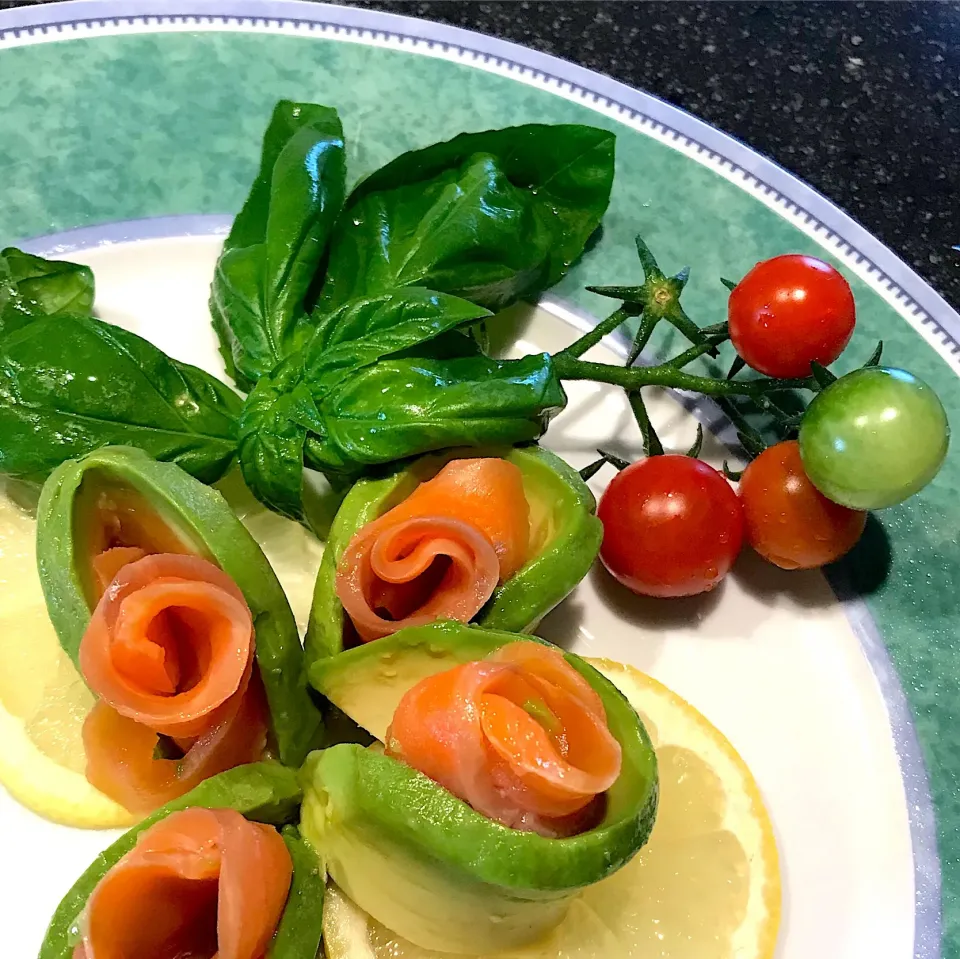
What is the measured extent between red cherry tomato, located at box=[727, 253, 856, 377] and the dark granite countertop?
25.4 inches

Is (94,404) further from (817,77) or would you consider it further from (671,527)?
(817,77)

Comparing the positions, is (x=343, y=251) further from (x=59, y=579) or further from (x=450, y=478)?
(x=59, y=579)

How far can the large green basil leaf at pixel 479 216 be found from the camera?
1353mm

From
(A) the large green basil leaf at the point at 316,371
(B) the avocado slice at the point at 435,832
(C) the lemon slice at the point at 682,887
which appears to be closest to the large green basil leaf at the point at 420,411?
(A) the large green basil leaf at the point at 316,371

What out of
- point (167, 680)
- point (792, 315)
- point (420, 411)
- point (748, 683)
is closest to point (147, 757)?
point (167, 680)

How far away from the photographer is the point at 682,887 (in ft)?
3.69

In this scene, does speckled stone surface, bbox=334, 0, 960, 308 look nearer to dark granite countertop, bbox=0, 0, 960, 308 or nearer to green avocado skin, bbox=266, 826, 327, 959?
dark granite countertop, bbox=0, 0, 960, 308

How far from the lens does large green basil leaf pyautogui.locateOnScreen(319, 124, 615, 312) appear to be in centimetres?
135

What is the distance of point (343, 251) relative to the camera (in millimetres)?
1405

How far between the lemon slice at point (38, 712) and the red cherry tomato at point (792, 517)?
0.87 m

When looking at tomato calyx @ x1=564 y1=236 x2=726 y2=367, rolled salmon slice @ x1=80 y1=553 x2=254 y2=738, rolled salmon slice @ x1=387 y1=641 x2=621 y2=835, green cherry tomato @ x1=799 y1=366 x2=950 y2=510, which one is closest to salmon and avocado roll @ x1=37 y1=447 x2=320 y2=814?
rolled salmon slice @ x1=80 y1=553 x2=254 y2=738

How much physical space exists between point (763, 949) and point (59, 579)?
0.89 metres

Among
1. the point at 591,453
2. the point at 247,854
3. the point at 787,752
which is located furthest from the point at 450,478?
the point at 787,752

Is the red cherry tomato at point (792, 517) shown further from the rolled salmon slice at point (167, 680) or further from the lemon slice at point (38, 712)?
the lemon slice at point (38, 712)
